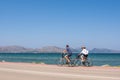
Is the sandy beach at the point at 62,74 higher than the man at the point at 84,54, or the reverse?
the man at the point at 84,54

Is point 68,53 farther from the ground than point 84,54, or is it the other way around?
point 68,53

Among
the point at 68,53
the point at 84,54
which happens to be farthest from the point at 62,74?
the point at 84,54

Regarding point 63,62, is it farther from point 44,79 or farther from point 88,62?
point 44,79

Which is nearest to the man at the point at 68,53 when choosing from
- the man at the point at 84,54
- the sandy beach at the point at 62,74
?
the man at the point at 84,54

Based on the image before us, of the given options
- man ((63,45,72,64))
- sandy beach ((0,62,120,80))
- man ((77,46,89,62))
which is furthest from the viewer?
man ((77,46,89,62))

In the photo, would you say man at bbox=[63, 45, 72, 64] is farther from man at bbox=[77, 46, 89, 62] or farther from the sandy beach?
the sandy beach

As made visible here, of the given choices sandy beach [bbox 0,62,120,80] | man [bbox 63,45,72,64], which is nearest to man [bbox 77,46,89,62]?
man [bbox 63,45,72,64]

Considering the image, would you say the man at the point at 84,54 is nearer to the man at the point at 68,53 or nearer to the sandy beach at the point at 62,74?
the man at the point at 68,53

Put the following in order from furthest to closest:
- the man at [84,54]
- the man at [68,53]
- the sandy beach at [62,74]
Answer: the man at [84,54]
the man at [68,53]
the sandy beach at [62,74]

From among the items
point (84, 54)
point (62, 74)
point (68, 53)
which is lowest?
point (62, 74)

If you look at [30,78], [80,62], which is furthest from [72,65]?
[30,78]

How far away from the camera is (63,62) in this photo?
110 ft

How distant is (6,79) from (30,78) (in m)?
1.37

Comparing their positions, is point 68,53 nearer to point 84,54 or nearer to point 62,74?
point 84,54
